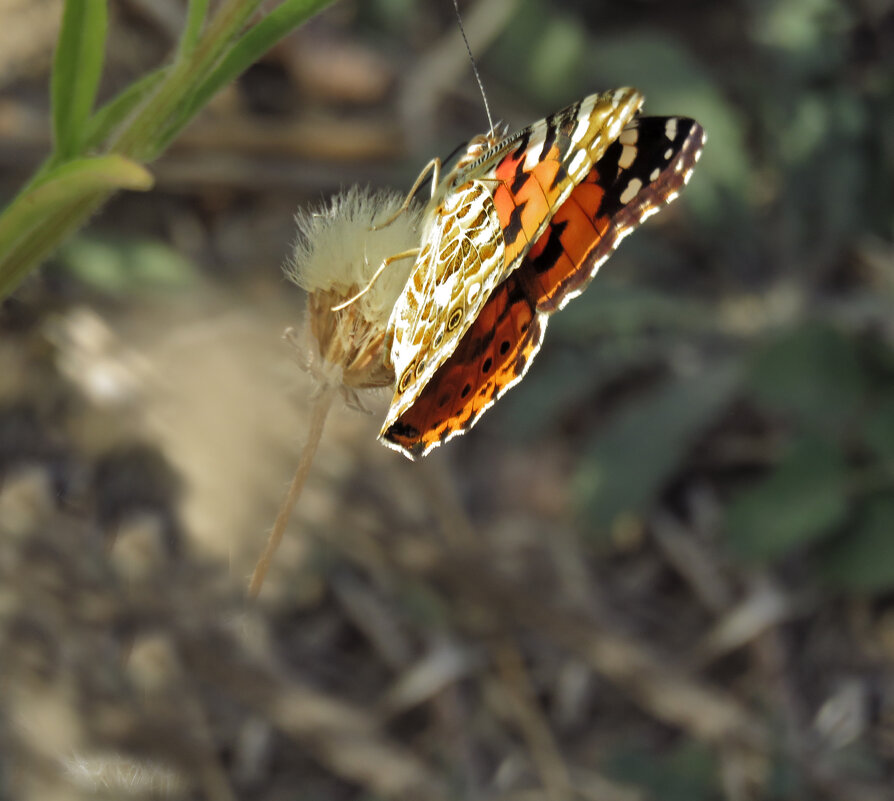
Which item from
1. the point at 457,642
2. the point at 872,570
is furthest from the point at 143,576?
the point at 872,570

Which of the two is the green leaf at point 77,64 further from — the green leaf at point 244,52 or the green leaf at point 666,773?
the green leaf at point 666,773

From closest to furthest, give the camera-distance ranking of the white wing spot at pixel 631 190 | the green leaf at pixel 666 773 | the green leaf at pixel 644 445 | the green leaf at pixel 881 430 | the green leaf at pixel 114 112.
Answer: the green leaf at pixel 114 112 < the white wing spot at pixel 631 190 < the green leaf at pixel 666 773 < the green leaf at pixel 881 430 < the green leaf at pixel 644 445

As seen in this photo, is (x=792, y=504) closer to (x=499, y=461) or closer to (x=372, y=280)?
(x=499, y=461)

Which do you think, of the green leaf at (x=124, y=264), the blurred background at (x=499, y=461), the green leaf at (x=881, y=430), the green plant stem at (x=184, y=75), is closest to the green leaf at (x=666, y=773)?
the blurred background at (x=499, y=461)

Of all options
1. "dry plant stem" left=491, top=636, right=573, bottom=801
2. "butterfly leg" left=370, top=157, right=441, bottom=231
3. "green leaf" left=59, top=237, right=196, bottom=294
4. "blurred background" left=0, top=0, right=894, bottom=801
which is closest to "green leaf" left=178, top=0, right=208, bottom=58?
"butterfly leg" left=370, top=157, right=441, bottom=231

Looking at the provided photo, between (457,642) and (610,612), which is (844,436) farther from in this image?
(457,642)

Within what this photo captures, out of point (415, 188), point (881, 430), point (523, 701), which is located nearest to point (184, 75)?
point (415, 188)

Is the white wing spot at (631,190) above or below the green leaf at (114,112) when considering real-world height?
above
